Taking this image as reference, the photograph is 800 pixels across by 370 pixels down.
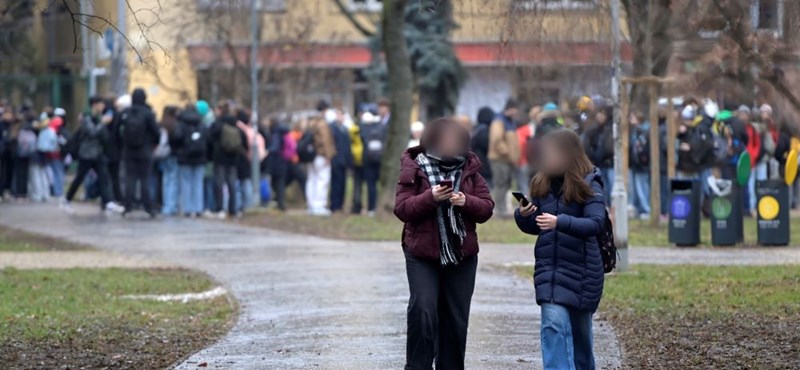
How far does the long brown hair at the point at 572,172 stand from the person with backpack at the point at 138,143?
15.5m

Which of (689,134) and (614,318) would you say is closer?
(614,318)

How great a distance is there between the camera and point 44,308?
13.0 m

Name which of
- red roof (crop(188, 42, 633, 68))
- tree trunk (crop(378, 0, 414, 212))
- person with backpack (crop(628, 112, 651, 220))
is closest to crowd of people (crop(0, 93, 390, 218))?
tree trunk (crop(378, 0, 414, 212))

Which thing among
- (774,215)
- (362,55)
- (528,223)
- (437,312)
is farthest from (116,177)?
(362,55)

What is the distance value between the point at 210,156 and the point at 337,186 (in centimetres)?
231

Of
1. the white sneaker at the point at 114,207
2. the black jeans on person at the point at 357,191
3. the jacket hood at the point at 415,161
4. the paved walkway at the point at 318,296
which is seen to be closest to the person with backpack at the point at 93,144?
the white sneaker at the point at 114,207

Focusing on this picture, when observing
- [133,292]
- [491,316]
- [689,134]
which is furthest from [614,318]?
[689,134]

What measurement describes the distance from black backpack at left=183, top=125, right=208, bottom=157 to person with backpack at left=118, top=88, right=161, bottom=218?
1.54ft

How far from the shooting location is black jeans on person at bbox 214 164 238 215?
24.3 meters

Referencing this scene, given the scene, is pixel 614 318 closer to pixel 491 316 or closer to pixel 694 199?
pixel 491 316

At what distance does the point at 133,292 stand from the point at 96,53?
24178 mm

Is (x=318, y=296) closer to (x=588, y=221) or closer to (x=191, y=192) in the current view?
(x=588, y=221)

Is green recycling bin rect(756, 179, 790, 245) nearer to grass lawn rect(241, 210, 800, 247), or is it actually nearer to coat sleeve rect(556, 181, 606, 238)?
grass lawn rect(241, 210, 800, 247)

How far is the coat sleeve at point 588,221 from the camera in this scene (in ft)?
27.0
